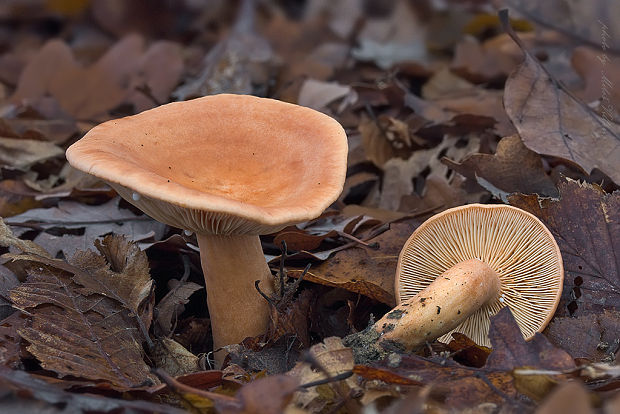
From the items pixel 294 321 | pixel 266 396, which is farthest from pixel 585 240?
pixel 266 396

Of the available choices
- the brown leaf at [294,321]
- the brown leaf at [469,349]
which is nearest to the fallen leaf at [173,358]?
the brown leaf at [294,321]

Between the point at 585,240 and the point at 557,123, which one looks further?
the point at 557,123

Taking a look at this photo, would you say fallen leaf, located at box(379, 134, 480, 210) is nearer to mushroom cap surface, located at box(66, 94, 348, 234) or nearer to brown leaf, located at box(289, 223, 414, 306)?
brown leaf, located at box(289, 223, 414, 306)

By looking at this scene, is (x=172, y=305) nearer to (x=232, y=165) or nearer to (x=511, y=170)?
(x=232, y=165)

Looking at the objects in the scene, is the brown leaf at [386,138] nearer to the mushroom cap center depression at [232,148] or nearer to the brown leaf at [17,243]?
the mushroom cap center depression at [232,148]

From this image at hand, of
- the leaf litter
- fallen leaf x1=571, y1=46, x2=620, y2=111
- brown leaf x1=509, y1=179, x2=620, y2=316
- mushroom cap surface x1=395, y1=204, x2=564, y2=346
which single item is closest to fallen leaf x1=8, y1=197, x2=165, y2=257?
the leaf litter


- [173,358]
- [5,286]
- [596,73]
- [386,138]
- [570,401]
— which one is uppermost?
[570,401]

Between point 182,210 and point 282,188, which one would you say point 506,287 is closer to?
point 282,188
